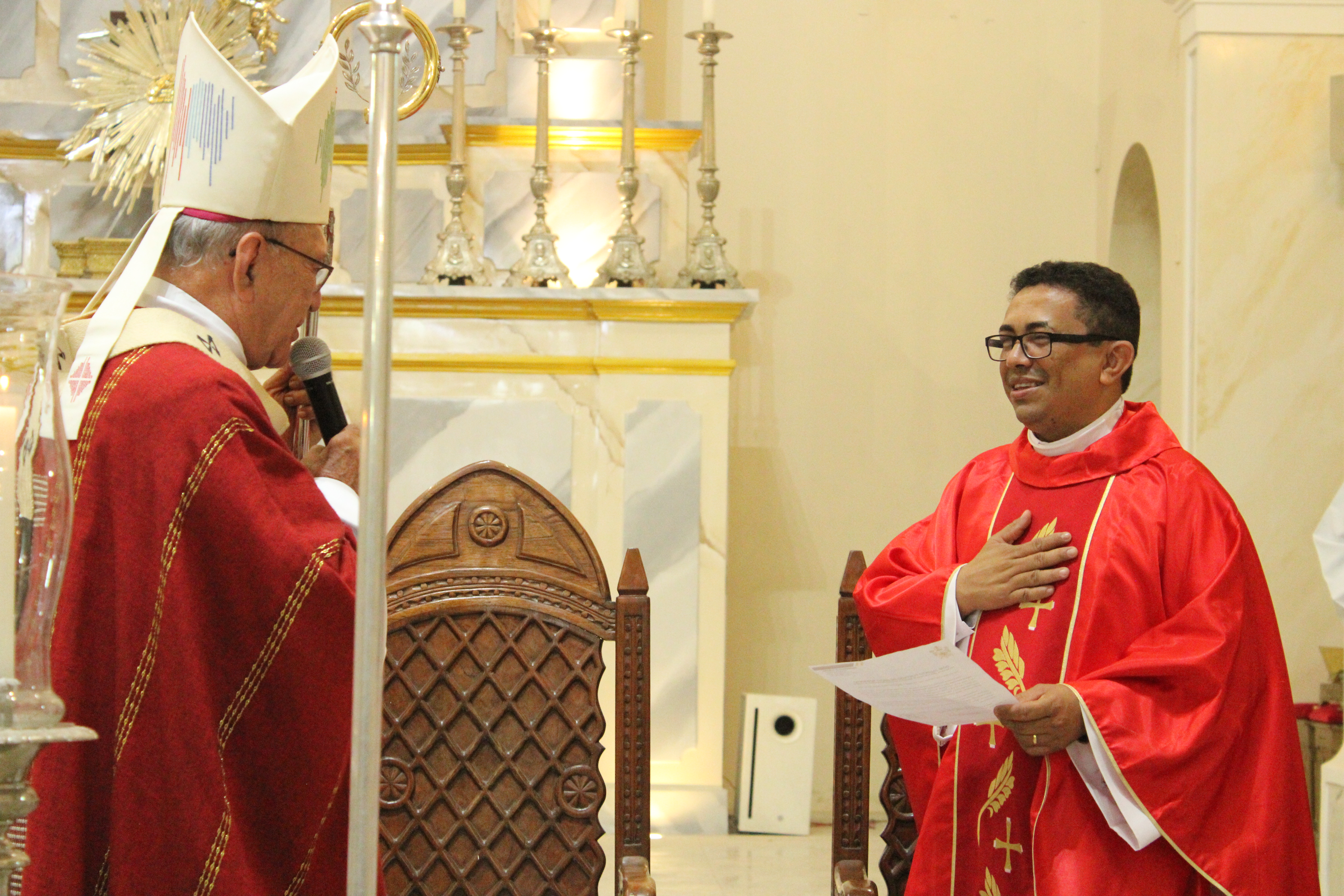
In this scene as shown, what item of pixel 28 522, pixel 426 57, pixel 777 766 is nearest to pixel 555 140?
pixel 777 766

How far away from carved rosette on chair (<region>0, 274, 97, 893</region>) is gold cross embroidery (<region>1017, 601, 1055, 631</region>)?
6.07ft

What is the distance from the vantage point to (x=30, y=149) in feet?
18.7

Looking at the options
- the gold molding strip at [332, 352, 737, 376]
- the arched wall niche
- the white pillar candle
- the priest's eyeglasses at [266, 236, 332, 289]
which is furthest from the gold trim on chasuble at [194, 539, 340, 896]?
the arched wall niche

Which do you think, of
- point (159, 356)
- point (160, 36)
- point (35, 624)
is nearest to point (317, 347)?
point (159, 356)

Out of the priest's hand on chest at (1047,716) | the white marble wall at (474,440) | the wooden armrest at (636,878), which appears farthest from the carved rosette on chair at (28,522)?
the white marble wall at (474,440)

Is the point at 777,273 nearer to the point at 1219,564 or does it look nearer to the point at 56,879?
the point at 1219,564

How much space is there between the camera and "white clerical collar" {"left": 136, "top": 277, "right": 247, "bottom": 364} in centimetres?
230

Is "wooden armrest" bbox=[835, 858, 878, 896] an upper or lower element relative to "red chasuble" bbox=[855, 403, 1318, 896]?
lower

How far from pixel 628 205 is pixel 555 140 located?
0.55m

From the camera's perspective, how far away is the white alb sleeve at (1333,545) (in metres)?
3.89

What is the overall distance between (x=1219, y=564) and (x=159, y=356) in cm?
187

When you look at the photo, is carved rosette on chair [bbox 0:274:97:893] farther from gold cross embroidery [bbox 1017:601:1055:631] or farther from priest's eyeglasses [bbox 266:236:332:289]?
gold cross embroidery [bbox 1017:601:1055:631]

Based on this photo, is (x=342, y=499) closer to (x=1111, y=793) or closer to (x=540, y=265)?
(x=1111, y=793)

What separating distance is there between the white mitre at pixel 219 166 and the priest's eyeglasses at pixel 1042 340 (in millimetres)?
1340
